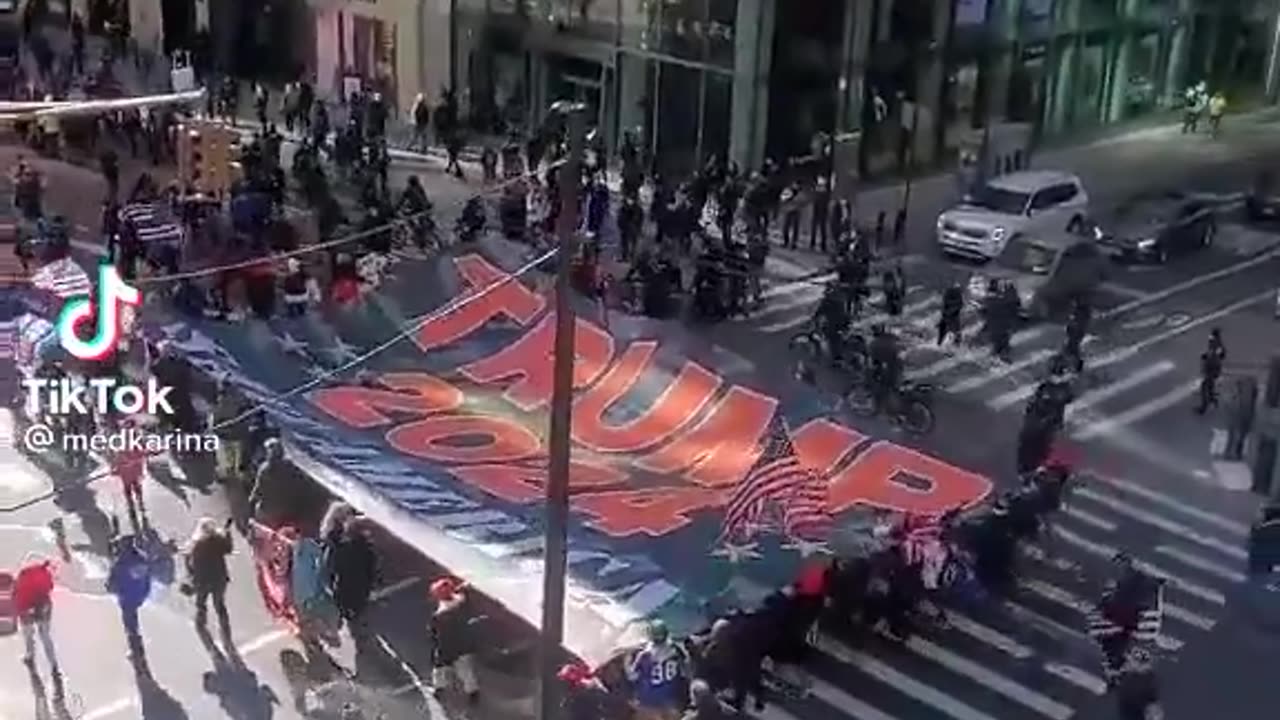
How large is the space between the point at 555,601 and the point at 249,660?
4.49 m

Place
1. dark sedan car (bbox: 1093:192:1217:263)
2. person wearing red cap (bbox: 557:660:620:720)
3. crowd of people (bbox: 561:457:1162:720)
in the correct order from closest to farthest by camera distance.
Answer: person wearing red cap (bbox: 557:660:620:720) → crowd of people (bbox: 561:457:1162:720) → dark sedan car (bbox: 1093:192:1217:263)

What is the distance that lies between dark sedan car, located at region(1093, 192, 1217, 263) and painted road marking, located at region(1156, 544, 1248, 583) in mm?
11449

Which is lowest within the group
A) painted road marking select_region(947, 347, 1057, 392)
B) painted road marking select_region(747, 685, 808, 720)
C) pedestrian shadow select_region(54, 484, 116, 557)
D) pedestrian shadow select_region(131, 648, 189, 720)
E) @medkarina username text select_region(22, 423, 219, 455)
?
painted road marking select_region(747, 685, 808, 720)

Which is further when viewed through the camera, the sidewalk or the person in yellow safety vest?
the person in yellow safety vest

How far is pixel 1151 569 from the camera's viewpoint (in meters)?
20.1

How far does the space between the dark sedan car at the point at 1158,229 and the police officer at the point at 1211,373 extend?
6230 millimetres

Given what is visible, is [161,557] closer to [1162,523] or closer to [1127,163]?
[1162,523]

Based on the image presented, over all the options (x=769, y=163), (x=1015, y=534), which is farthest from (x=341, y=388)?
(x=769, y=163)

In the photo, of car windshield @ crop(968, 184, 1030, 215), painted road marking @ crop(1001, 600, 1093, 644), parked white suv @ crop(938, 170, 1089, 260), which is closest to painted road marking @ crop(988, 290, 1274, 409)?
parked white suv @ crop(938, 170, 1089, 260)

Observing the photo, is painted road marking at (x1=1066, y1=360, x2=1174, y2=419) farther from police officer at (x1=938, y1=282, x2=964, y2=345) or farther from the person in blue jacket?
the person in blue jacket

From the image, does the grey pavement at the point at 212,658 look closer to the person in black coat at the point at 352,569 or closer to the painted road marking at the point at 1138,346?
the person in black coat at the point at 352,569

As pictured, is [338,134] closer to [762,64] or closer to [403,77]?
[403,77]

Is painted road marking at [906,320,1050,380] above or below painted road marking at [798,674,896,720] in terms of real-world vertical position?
above

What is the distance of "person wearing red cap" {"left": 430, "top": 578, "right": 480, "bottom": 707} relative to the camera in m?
15.5
